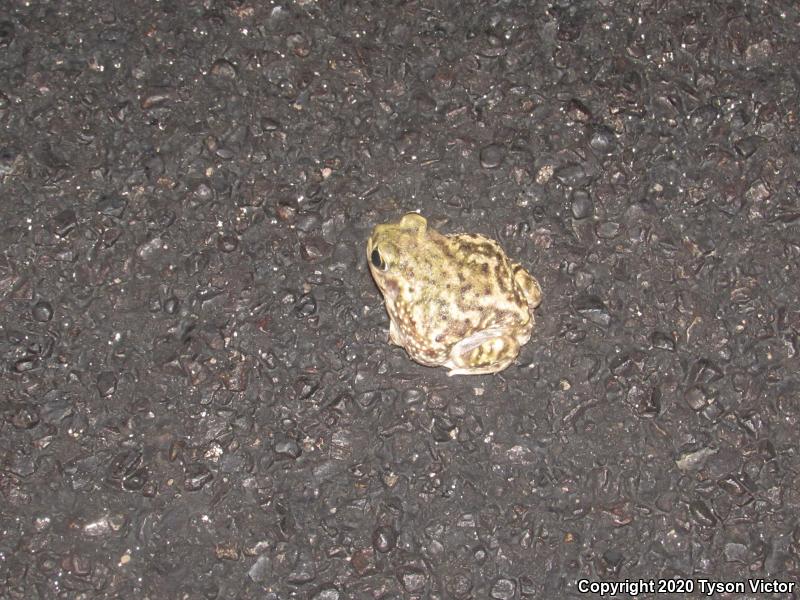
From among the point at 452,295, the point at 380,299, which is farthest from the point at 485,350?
the point at 380,299

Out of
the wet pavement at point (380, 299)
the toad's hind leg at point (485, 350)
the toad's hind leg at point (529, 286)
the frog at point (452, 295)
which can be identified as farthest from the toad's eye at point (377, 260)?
the toad's hind leg at point (529, 286)

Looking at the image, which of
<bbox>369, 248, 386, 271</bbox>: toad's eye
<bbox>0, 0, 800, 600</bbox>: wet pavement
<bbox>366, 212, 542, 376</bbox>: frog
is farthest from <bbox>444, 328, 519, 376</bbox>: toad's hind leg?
<bbox>369, 248, 386, 271</bbox>: toad's eye

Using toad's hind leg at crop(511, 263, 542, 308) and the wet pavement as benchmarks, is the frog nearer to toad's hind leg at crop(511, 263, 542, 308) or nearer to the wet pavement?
toad's hind leg at crop(511, 263, 542, 308)

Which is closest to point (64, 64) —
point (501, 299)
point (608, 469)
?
point (501, 299)

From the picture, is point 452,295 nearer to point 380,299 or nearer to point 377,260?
point 377,260

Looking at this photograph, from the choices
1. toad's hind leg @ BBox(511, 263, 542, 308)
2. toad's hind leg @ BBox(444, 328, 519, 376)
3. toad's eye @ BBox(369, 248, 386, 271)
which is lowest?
toad's hind leg @ BBox(444, 328, 519, 376)

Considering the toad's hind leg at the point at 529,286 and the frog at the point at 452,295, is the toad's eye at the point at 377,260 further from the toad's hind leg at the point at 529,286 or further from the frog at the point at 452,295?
the toad's hind leg at the point at 529,286
